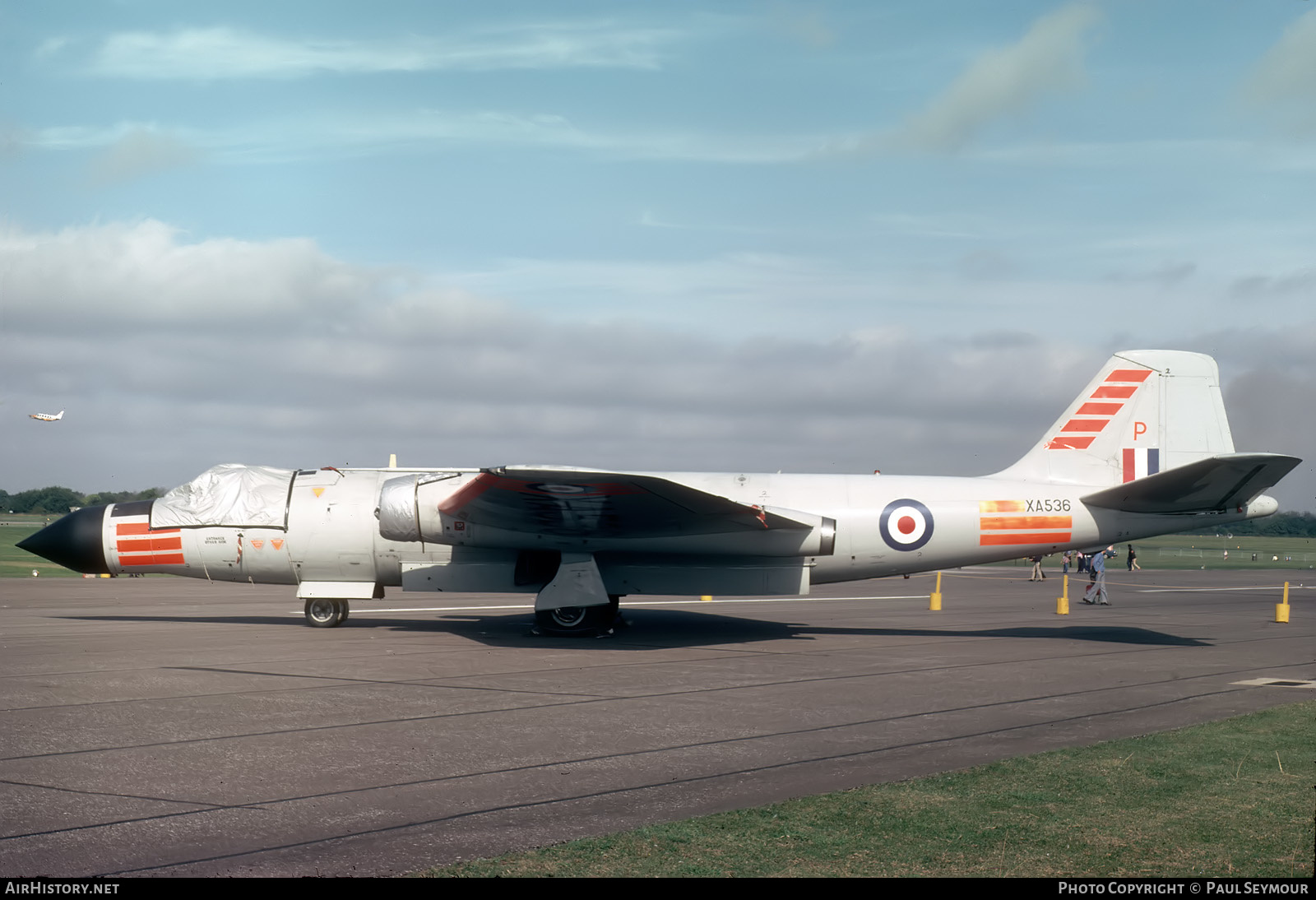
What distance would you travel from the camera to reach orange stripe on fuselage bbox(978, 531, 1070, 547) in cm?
1892

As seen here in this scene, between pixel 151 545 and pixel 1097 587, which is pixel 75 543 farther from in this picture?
pixel 1097 587

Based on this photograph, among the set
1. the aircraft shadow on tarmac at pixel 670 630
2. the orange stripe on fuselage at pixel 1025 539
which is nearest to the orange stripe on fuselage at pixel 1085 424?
the orange stripe on fuselage at pixel 1025 539

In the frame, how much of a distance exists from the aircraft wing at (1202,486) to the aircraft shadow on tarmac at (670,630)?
2554 mm

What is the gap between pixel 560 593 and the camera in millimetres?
18078

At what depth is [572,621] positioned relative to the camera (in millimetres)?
18594

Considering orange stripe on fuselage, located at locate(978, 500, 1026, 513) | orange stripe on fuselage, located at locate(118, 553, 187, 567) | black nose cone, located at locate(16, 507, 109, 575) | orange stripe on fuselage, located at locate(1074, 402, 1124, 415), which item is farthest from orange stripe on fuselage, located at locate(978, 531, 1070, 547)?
black nose cone, located at locate(16, 507, 109, 575)

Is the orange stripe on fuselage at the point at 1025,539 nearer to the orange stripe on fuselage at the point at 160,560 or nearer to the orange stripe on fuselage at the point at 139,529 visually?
the orange stripe on fuselage at the point at 160,560

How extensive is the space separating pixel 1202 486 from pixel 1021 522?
9.92 feet

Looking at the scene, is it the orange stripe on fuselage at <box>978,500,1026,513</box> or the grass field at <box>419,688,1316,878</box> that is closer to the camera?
the grass field at <box>419,688,1316,878</box>

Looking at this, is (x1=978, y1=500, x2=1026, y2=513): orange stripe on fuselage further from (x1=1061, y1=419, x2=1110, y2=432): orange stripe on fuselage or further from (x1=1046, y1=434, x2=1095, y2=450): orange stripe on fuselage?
(x1=1061, y1=419, x2=1110, y2=432): orange stripe on fuselage

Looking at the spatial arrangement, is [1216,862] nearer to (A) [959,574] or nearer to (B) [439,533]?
(B) [439,533]

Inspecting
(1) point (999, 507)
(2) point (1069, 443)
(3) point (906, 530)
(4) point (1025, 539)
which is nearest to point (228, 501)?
(3) point (906, 530)

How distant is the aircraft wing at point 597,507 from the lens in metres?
15.9

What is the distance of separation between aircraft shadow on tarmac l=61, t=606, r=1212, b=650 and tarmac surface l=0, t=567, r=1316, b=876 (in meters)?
0.14
